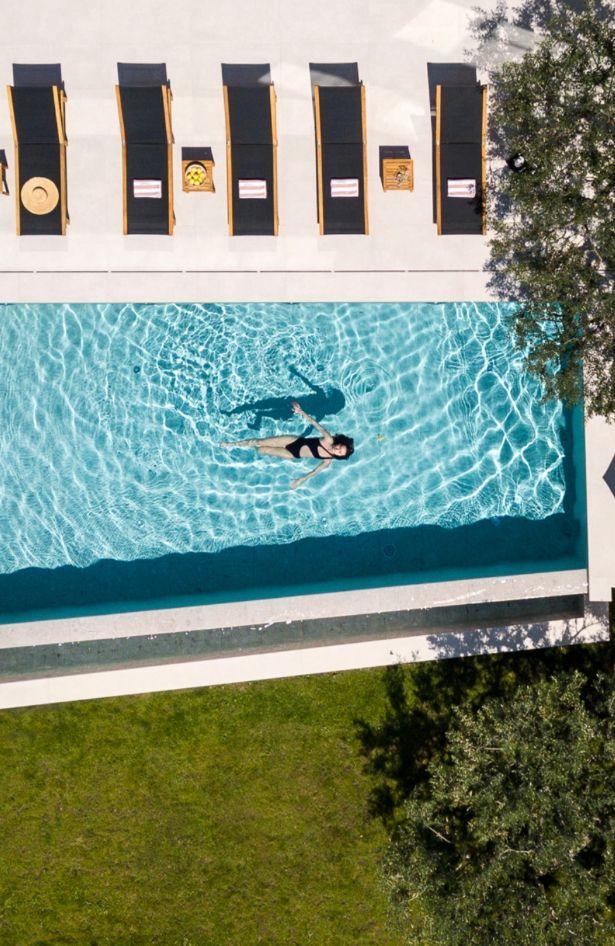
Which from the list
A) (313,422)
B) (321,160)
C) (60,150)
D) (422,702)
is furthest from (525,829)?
(60,150)

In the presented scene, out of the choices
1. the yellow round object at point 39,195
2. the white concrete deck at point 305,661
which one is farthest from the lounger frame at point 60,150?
the white concrete deck at point 305,661

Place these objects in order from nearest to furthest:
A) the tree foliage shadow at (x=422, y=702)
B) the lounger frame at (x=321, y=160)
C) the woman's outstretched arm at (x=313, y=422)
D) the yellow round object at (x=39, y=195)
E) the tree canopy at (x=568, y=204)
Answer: the tree canopy at (x=568, y=204), the woman's outstretched arm at (x=313, y=422), the yellow round object at (x=39, y=195), the lounger frame at (x=321, y=160), the tree foliage shadow at (x=422, y=702)

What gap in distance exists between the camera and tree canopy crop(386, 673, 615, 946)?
30.4 feet

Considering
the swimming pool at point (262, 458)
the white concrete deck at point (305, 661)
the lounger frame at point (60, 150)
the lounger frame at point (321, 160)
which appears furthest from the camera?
the lounger frame at point (321, 160)

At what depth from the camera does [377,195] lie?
1259 cm

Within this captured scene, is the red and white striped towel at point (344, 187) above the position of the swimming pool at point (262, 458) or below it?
above

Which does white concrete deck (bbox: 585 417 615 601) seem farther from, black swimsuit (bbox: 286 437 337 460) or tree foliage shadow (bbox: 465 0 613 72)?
tree foliage shadow (bbox: 465 0 613 72)

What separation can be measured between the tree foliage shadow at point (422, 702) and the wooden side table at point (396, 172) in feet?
29.5

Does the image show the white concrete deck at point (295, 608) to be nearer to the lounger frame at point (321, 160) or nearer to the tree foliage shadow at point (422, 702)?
the tree foliage shadow at point (422, 702)

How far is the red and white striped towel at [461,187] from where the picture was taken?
12406 mm

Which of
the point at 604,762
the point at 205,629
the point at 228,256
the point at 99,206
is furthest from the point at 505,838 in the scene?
the point at 99,206

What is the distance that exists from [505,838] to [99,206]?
490 inches

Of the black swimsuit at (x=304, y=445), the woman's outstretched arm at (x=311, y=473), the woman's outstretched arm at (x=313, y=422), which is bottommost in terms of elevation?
the woman's outstretched arm at (x=311, y=473)

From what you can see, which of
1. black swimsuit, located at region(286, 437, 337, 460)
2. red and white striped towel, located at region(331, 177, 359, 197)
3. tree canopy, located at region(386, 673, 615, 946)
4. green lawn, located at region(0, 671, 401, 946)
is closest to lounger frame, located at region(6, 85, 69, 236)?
red and white striped towel, located at region(331, 177, 359, 197)
